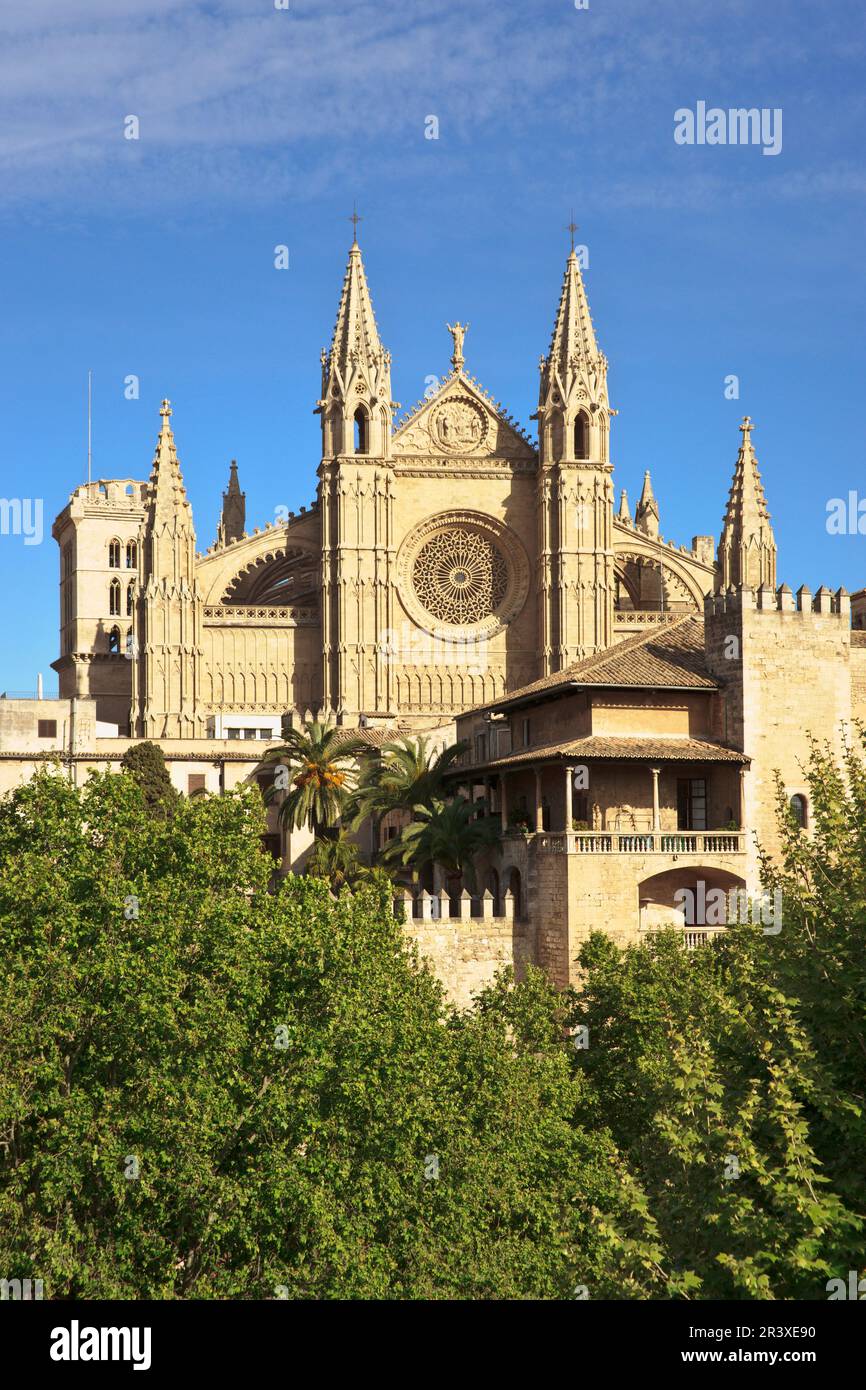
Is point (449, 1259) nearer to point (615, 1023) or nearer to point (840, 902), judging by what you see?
point (840, 902)

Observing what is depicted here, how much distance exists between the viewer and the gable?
72.4 meters

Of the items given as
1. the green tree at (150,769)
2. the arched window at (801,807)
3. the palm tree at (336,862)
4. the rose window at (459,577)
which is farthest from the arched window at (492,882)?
the rose window at (459,577)

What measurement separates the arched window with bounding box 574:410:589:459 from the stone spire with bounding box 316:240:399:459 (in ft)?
→ 28.0

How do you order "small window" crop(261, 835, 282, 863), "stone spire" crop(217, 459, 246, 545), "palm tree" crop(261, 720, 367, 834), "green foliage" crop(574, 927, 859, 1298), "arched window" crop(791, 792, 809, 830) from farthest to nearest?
"stone spire" crop(217, 459, 246, 545) < "small window" crop(261, 835, 282, 863) < "palm tree" crop(261, 720, 367, 834) < "arched window" crop(791, 792, 809, 830) < "green foliage" crop(574, 927, 859, 1298)

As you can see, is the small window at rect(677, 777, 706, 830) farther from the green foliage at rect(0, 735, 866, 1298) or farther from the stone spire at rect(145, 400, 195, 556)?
the stone spire at rect(145, 400, 195, 556)

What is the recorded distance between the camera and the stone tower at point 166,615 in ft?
223

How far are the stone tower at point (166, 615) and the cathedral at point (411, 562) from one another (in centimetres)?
9

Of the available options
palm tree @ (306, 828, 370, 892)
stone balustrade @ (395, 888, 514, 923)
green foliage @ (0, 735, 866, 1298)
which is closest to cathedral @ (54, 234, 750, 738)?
palm tree @ (306, 828, 370, 892)

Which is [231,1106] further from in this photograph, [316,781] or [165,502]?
[165,502]

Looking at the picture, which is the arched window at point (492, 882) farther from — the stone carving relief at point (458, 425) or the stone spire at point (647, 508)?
the stone spire at point (647, 508)

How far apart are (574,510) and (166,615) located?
18.9 metres

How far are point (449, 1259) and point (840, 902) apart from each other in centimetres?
829

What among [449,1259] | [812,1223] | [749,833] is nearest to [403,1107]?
[449,1259]

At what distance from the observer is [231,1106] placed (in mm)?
23375
